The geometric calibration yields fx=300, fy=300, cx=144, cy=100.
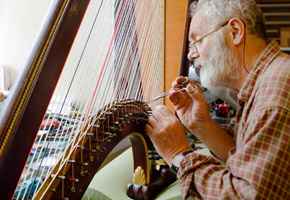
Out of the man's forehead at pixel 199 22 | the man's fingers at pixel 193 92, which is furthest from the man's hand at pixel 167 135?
the man's forehead at pixel 199 22

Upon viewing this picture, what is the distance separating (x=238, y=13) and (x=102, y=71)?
0.63m

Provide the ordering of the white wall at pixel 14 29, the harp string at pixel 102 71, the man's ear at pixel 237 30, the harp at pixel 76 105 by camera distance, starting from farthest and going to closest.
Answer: the white wall at pixel 14 29
the man's ear at pixel 237 30
the harp string at pixel 102 71
the harp at pixel 76 105

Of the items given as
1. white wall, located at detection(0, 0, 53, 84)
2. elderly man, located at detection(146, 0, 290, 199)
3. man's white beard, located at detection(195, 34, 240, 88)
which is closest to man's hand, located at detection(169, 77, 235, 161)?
elderly man, located at detection(146, 0, 290, 199)

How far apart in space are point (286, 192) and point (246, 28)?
687 millimetres

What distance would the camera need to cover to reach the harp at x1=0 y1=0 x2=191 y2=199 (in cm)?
70

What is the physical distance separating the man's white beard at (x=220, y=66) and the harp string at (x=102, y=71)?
421 millimetres

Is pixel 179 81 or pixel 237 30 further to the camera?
pixel 179 81

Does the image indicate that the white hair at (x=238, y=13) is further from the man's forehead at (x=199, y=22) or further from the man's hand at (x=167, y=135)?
the man's hand at (x=167, y=135)

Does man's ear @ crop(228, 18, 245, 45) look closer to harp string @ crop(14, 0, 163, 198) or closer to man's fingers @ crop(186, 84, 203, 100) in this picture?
man's fingers @ crop(186, 84, 203, 100)

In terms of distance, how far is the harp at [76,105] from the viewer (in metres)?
0.70

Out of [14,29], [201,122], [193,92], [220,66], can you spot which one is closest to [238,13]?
[220,66]

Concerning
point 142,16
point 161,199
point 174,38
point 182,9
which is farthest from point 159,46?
point 161,199

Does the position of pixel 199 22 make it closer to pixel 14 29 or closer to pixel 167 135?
pixel 167 135

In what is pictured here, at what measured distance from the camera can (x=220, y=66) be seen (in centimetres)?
131
